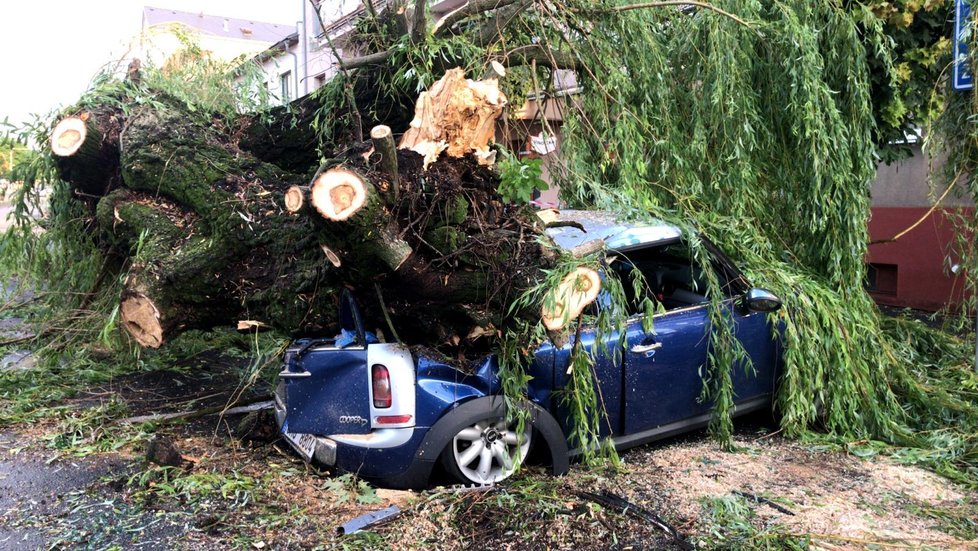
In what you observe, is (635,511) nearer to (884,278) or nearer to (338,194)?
(338,194)

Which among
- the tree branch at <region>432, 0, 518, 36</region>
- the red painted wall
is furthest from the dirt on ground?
the red painted wall

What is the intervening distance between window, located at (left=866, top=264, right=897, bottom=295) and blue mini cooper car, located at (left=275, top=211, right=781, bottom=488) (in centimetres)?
703

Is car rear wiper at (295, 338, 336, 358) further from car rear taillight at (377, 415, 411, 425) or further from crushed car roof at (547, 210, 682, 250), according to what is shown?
crushed car roof at (547, 210, 682, 250)

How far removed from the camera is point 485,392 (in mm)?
4070

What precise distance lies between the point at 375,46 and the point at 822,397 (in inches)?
160

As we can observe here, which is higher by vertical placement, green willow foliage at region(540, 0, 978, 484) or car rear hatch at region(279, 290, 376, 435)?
green willow foliage at region(540, 0, 978, 484)

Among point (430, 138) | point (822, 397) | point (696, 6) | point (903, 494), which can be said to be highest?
point (696, 6)

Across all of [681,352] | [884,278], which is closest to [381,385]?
[681,352]

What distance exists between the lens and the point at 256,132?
19.2ft

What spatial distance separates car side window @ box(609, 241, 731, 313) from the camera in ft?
15.7

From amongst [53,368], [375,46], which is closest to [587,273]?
[375,46]

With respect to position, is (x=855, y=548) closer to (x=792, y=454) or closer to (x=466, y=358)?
(x=792, y=454)

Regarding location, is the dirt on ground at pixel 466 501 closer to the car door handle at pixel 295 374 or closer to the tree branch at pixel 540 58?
the car door handle at pixel 295 374

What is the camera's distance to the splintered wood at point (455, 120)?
13.5ft
